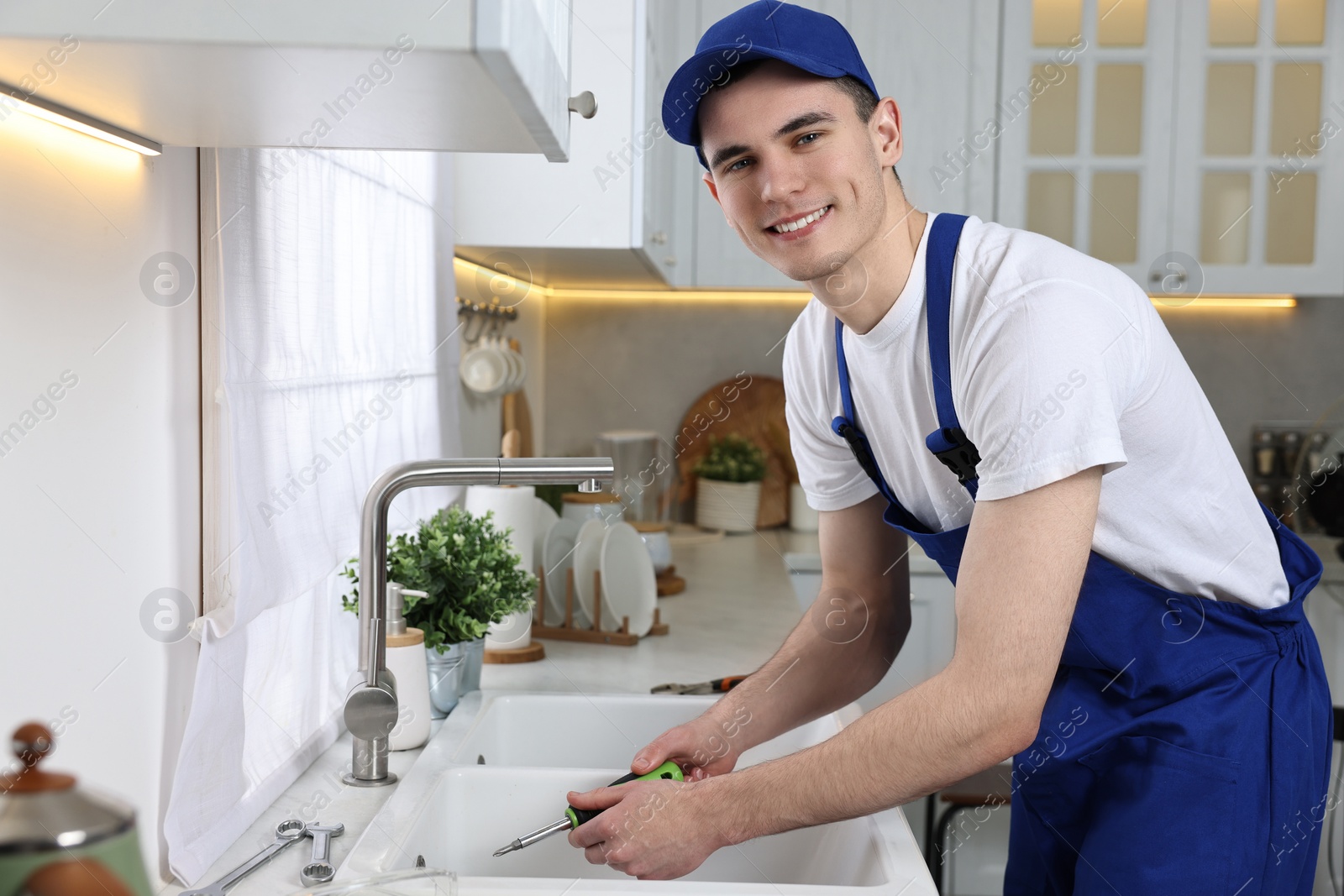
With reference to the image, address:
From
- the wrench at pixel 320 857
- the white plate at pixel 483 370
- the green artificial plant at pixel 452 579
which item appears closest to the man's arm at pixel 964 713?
the wrench at pixel 320 857

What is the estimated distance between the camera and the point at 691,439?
3.03 meters

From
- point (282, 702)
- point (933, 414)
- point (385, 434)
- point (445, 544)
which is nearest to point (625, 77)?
point (385, 434)

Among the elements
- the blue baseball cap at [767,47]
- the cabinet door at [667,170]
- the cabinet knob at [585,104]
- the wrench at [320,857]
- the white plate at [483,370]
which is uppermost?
the cabinet door at [667,170]

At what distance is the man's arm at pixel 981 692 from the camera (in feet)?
2.52

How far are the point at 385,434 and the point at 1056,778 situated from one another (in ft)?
3.06

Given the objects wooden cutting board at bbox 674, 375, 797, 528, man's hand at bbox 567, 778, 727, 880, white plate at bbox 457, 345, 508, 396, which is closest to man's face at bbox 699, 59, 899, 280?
man's hand at bbox 567, 778, 727, 880

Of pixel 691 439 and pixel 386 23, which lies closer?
pixel 386 23

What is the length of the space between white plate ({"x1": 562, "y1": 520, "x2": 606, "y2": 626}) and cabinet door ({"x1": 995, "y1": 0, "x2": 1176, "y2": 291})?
131 centimetres

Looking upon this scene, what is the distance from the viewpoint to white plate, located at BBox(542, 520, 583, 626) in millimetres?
1778

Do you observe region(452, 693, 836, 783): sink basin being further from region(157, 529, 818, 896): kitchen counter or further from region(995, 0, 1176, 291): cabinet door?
region(995, 0, 1176, 291): cabinet door

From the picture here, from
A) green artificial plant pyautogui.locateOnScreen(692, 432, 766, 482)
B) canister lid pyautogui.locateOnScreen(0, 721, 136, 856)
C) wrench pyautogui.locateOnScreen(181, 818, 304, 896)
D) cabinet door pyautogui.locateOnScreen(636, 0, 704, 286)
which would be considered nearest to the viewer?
canister lid pyautogui.locateOnScreen(0, 721, 136, 856)

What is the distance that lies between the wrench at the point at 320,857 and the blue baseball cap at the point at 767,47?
709 mm

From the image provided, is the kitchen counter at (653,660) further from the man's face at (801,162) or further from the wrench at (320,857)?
the man's face at (801,162)

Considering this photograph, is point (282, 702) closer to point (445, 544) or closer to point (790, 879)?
point (445, 544)
